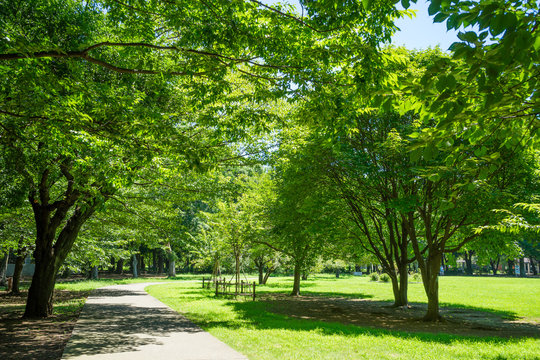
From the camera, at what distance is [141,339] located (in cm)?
809

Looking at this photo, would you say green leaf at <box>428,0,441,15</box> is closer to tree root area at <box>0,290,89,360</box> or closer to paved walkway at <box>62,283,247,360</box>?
paved walkway at <box>62,283,247,360</box>

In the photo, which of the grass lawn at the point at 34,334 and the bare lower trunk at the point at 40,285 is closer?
the grass lawn at the point at 34,334

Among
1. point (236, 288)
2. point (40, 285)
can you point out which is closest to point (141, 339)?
point (40, 285)

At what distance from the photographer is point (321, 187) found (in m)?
14.2

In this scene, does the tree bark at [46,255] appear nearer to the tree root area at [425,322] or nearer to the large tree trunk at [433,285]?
the tree root area at [425,322]

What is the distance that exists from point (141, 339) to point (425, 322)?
9.64 m

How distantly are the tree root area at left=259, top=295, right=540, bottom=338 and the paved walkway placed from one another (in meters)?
5.22

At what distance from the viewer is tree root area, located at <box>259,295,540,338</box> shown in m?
10.9

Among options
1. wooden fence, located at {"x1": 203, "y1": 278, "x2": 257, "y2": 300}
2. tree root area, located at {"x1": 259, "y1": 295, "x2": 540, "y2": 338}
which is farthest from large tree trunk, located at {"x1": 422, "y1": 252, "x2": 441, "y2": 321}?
wooden fence, located at {"x1": 203, "y1": 278, "x2": 257, "y2": 300}

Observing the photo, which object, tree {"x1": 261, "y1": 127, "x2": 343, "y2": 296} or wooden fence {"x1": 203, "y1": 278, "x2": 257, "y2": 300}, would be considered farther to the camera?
wooden fence {"x1": 203, "y1": 278, "x2": 257, "y2": 300}

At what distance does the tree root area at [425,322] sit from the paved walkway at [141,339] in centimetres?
522

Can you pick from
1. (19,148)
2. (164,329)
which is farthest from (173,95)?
(164,329)

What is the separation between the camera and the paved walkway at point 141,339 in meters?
6.57

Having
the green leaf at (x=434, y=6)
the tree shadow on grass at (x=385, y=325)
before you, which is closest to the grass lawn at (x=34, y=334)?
the tree shadow on grass at (x=385, y=325)
